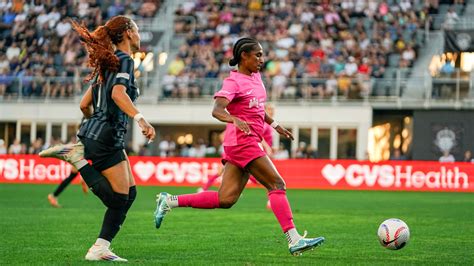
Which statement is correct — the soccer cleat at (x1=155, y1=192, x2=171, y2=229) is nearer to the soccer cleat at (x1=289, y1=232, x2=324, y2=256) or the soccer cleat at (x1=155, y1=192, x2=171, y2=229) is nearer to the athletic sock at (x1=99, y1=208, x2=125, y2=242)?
the athletic sock at (x1=99, y1=208, x2=125, y2=242)

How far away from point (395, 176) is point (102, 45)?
999 inches

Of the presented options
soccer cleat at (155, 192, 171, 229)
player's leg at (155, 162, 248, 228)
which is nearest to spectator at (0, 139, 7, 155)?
soccer cleat at (155, 192, 171, 229)

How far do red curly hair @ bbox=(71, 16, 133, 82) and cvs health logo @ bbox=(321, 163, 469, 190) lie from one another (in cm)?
2505

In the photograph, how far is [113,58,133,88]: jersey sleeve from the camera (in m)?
10.4

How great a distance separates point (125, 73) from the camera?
1050cm

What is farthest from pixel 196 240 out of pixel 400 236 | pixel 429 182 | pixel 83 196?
pixel 429 182

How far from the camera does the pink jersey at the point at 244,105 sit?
11.5m

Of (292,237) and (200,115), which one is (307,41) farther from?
(292,237)

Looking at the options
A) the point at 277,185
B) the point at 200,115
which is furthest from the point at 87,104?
the point at 200,115

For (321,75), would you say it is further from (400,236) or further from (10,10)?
(400,236)

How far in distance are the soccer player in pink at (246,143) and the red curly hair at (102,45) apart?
1.32m

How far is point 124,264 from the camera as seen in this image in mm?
10570

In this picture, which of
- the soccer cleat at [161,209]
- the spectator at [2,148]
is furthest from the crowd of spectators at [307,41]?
the soccer cleat at [161,209]

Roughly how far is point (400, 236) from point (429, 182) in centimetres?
2322
